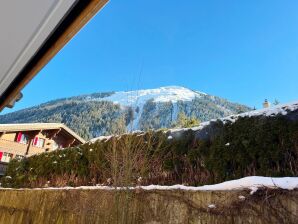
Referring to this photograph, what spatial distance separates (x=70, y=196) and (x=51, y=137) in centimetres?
2067

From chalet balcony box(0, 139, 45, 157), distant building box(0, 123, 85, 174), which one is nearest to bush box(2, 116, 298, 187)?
distant building box(0, 123, 85, 174)

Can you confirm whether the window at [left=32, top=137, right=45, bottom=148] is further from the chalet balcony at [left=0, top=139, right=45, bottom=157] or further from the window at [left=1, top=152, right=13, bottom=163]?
the window at [left=1, top=152, right=13, bottom=163]

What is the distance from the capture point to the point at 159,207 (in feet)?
13.0

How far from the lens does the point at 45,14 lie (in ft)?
5.02

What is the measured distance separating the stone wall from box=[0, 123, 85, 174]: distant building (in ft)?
55.0

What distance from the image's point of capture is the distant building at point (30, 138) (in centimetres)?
2293

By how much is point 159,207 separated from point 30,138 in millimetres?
22403

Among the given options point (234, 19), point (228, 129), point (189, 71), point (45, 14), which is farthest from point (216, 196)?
point (189, 71)

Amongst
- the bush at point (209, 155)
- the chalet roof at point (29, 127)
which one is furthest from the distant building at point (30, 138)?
the bush at point (209, 155)

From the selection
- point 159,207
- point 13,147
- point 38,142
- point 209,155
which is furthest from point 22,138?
point 159,207

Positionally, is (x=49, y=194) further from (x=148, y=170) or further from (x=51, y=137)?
(x=51, y=137)

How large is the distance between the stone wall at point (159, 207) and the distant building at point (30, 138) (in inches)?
660

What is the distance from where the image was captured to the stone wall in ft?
9.60

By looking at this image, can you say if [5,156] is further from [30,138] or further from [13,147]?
[30,138]
